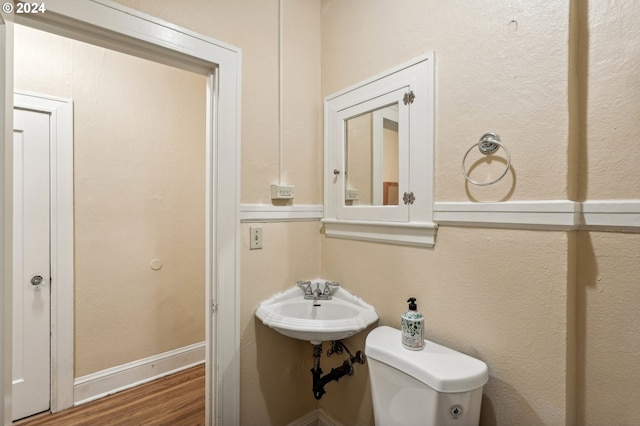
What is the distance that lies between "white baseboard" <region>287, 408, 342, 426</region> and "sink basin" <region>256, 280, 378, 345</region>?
1.96 feet

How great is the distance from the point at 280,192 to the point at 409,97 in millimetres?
745

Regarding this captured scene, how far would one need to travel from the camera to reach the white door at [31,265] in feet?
5.78

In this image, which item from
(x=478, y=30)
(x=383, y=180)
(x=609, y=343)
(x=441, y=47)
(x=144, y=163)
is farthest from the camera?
(x=144, y=163)

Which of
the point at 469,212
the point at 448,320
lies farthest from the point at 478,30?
the point at 448,320

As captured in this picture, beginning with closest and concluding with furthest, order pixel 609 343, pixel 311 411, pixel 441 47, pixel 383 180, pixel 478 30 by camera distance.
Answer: pixel 609 343
pixel 478 30
pixel 441 47
pixel 383 180
pixel 311 411

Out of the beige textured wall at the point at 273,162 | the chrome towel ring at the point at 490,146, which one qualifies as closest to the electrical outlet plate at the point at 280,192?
the beige textured wall at the point at 273,162

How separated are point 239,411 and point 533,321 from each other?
131 centimetres

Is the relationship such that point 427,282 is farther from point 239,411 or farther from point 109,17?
point 109,17

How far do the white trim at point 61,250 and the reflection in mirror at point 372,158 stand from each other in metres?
1.76

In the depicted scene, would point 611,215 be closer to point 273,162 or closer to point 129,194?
point 273,162

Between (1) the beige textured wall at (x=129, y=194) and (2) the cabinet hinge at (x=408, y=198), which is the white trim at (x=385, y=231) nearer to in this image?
(2) the cabinet hinge at (x=408, y=198)

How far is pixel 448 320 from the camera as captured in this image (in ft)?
3.76

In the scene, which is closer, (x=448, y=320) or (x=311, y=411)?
(x=448, y=320)

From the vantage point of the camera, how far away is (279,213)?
1.55 metres
